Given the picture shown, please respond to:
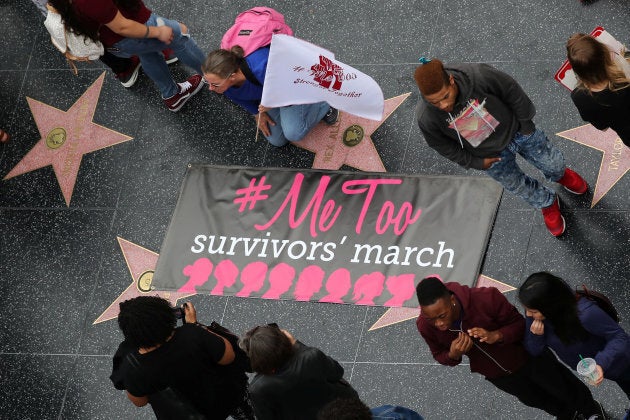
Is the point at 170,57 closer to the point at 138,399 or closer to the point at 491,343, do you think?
the point at 138,399

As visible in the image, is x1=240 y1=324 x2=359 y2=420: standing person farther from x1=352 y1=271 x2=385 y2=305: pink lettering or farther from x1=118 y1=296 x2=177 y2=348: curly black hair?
x1=352 y1=271 x2=385 y2=305: pink lettering

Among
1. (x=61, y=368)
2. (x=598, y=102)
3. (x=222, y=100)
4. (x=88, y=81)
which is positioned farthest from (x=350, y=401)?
(x=88, y=81)

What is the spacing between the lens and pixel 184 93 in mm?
6695

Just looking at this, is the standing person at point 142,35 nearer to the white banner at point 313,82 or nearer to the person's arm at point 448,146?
the white banner at point 313,82

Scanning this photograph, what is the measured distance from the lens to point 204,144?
6547mm

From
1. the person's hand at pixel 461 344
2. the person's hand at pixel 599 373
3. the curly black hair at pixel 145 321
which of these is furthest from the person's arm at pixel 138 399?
the person's hand at pixel 599 373

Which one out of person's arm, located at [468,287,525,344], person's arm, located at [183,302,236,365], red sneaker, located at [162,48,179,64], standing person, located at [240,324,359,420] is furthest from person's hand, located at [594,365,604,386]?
red sneaker, located at [162,48,179,64]

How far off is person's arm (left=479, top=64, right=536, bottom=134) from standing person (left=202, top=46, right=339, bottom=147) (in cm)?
160

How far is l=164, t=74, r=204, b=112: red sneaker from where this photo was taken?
21.9 ft

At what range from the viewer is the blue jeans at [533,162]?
16.3 ft

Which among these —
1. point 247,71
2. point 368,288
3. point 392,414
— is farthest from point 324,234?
point 392,414

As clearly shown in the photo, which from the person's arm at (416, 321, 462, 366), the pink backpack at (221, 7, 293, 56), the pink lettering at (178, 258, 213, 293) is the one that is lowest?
the pink lettering at (178, 258, 213, 293)

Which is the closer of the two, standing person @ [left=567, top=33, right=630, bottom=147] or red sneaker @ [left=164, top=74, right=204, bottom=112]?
standing person @ [left=567, top=33, right=630, bottom=147]

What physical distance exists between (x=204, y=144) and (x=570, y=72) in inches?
104
